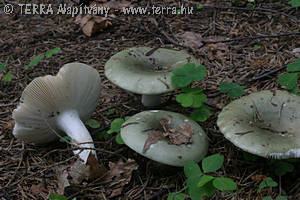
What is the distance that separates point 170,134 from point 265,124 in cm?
82

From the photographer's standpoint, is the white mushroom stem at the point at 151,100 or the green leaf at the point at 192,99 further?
the white mushroom stem at the point at 151,100

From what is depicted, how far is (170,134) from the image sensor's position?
2359mm

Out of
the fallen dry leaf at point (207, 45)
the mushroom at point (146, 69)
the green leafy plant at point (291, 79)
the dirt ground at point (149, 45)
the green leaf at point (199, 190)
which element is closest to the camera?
the green leaf at point (199, 190)

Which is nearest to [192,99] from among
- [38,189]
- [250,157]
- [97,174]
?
[250,157]

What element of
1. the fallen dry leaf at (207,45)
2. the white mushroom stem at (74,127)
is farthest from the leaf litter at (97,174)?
the fallen dry leaf at (207,45)

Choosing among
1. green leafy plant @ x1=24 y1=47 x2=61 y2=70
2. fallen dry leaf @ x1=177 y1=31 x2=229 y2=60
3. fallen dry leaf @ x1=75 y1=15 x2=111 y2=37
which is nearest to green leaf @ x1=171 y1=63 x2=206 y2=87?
fallen dry leaf @ x1=177 y1=31 x2=229 y2=60

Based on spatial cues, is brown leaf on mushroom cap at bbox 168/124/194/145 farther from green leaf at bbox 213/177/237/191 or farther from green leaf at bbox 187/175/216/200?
green leaf at bbox 213/177/237/191

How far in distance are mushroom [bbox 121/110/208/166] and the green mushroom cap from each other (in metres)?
0.25

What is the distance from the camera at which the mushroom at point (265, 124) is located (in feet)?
6.70

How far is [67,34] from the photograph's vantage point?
16.2 feet

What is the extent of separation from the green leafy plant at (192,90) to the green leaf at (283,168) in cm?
73

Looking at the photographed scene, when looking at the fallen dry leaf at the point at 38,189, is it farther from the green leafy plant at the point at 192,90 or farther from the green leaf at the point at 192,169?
the green leafy plant at the point at 192,90

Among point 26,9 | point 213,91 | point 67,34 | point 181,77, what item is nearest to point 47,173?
point 181,77

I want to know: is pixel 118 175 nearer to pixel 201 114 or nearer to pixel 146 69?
pixel 201 114
